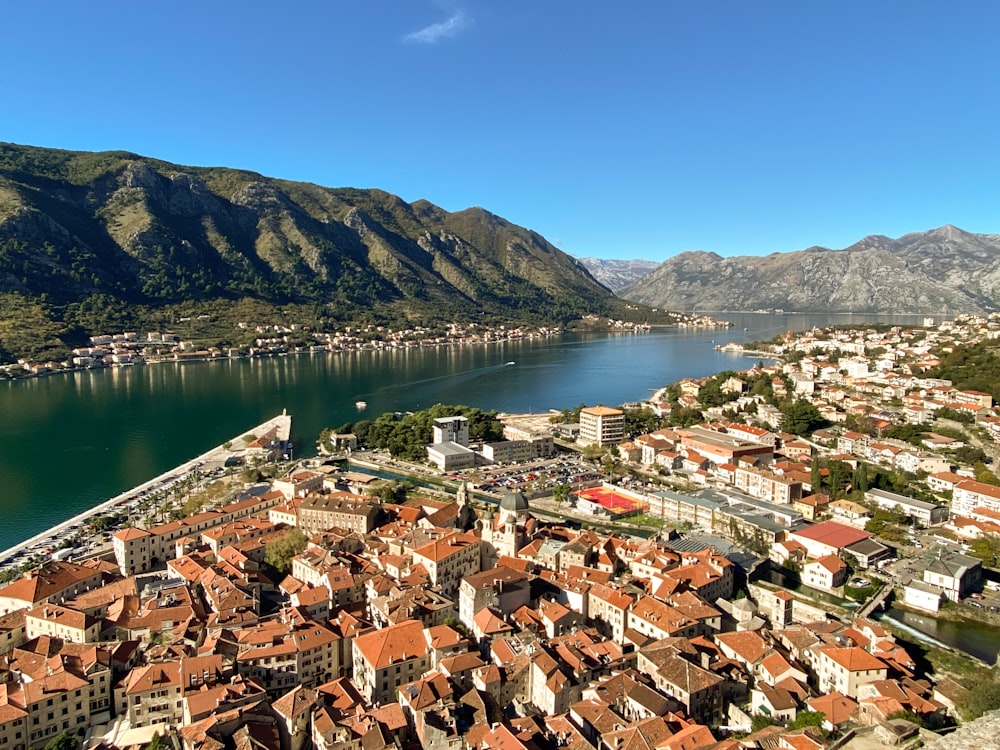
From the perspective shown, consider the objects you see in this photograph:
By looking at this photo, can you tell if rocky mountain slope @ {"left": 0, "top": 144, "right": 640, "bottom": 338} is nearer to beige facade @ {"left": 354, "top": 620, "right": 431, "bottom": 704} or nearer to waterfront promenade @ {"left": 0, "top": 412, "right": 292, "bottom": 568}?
waterfront promenade @ {"left": 0, "top": 412, "right": 292, "bottom": 568}

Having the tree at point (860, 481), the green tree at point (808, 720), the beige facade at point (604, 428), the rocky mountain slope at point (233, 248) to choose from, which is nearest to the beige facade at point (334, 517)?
the green tree at point (808, 720)

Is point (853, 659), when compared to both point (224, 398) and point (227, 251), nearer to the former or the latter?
point (224, 398)

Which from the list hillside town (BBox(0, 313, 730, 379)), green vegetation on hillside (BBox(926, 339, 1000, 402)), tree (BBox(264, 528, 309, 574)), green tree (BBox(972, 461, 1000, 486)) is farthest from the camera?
hillside town (BBox(0, 313, 730, 379))

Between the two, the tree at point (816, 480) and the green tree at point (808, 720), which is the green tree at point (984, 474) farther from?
the green tree at point (808, 720)

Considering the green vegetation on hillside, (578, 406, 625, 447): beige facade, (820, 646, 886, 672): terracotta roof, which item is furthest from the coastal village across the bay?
the green vegetation on hillside

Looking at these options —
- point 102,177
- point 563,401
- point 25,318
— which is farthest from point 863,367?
point 102,177

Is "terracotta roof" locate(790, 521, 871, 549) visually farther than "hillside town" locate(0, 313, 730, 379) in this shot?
No

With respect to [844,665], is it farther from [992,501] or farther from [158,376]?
[158,376]
